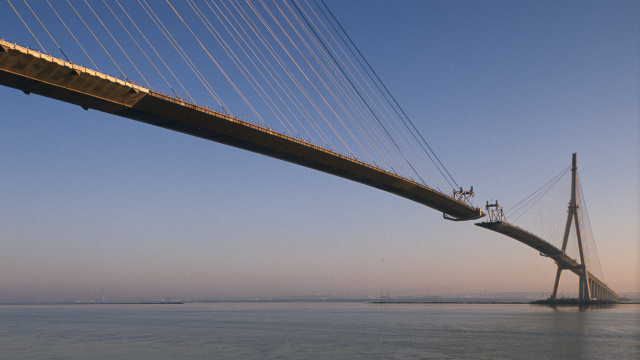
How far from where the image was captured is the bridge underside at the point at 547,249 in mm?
58638

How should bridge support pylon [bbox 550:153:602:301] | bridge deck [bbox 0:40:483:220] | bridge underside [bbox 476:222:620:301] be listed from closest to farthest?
bridge deck [bbox 0:40:483:220] < bridge underside [bbox 476:222:620:301] < bridge support pylon [bbox 550:153:602:301]

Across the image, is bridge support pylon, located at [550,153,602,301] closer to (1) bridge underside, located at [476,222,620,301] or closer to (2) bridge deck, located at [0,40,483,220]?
(1) bridge underside, located at [476,222,620,301]

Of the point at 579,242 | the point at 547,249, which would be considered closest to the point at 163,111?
the point at 547,249

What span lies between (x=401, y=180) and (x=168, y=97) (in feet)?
67.5

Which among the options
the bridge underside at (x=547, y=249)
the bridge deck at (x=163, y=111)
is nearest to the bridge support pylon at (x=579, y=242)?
the bridge underside at (x=547, y=249)

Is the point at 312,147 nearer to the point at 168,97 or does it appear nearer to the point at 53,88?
the point at 168,97

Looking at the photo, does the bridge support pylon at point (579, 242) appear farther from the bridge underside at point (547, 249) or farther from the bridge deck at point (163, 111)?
the bridge deck at point (163, 111)

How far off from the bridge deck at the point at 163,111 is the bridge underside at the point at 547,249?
20370mm

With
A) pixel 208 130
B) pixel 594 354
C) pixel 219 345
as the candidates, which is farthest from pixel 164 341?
pixel 594 354

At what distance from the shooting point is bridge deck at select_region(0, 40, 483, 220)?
2091cm

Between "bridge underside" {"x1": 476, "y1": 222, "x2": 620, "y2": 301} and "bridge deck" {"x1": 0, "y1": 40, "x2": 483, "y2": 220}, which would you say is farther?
"bridge underside" {"x1": 476, "y1": 222, "x2": 620, "y2": 301}

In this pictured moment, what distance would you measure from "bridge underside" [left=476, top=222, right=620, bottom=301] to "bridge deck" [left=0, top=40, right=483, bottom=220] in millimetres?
Answer: 20370

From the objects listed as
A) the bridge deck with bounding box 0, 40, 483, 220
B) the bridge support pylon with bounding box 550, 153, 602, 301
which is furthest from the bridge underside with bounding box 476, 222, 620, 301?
the bridge deck with bounding box 0, 40, 483, 220

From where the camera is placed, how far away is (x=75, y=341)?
1174 inches
